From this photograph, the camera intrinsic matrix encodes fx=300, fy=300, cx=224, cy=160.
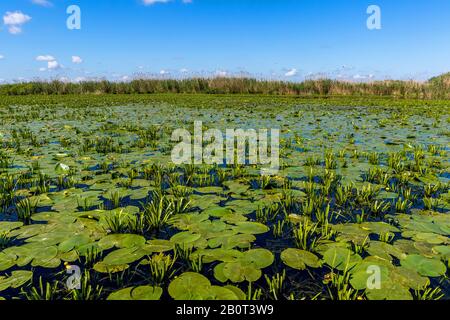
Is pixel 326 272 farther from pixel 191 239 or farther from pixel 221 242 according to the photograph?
pixel 191 239

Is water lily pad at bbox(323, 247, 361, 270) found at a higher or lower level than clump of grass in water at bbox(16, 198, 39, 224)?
lower

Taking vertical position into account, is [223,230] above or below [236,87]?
below

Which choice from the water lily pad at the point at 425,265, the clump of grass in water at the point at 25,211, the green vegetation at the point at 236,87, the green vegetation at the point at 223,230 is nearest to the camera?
the green vegetation at the point at 223,230

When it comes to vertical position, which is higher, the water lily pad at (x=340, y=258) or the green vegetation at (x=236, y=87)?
the green vegetation at (x=236, y=87)

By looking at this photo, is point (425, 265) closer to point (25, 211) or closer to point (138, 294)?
point (138, 294)

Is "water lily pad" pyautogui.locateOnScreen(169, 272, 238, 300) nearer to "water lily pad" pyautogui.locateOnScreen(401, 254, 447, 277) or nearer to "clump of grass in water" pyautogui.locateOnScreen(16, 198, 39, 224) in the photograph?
"water lily pad" pyautogui.locateOnScreen(401, 254, 447, 277)

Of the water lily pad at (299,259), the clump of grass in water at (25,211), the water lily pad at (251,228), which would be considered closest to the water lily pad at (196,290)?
the water lily pad at (299,259)

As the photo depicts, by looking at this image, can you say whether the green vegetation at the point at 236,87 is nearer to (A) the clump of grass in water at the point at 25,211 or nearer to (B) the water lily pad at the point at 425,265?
(B) the water lily pad at the point at 425,265

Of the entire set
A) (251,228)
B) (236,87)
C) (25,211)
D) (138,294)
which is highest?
(236,87)

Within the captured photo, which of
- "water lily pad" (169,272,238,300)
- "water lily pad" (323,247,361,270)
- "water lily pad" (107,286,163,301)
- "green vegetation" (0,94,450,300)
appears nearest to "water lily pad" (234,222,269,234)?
"green vegetation" (0,94,450,300)

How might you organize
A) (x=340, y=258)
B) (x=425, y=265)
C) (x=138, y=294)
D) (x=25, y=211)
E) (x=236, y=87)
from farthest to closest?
1. (x=236, y=87)
2. (x=25, y=211)
3. (x=340, y=258)
4. (x=425, y=265)
5. (x=138, y=294)

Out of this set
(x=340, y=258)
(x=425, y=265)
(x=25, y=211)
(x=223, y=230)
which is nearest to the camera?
(x=425, y=265)

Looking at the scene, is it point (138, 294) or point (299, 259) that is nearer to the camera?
point (138, 294)

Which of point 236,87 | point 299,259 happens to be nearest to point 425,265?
point 299,259
